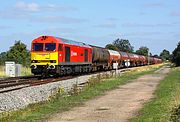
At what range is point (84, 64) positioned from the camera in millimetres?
46344

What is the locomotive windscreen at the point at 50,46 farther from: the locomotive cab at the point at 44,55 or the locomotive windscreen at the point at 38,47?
the locomotive windscreen at the point at 38,47

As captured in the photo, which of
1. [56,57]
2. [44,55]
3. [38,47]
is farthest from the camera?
[38,47]

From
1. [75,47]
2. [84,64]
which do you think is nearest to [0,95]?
[75,47]

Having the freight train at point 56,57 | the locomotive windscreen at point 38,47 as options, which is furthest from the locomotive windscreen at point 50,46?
the locomotive windscreen at point 38,47

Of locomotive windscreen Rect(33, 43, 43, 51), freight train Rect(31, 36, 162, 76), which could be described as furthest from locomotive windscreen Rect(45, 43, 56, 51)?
locomotive windscreen Rect(33, 43, 43, 51)

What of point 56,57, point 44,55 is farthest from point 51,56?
point 44,55

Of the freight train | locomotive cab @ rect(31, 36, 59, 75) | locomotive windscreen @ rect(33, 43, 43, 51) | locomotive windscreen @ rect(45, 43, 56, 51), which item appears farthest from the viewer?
locomotive windscreen @ rect(33, 43, 43, 51)

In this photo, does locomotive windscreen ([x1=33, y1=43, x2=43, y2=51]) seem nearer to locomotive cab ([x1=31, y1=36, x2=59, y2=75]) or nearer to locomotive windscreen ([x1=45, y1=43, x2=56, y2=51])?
locomotive cab ([x1=31, y1=36, x2=59, y2=75])

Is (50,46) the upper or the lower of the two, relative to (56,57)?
upper

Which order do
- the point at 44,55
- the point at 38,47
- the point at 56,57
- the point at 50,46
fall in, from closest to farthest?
the point at 56,57
the point at 44,55
the point at 50,46
the point at 38,47

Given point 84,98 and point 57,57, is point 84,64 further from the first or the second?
point 84,98

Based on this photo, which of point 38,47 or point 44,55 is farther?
point 38,47

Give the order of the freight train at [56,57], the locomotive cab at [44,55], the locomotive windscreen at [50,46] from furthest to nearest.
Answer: the locomotive windscreen at [50,46] < the freight train at [56,57] < the locomotive cab at [44,55]

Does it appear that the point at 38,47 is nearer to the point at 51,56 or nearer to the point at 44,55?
the point at 44,55
